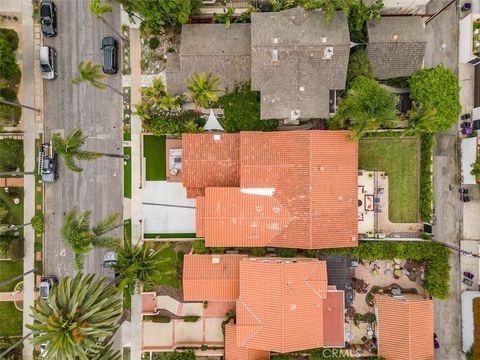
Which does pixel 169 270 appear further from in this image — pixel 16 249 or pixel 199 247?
pixel 16 249

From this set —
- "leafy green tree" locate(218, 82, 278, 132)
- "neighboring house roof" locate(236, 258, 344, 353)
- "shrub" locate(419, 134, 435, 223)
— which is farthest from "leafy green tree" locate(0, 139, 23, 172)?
"shrub" locate(419, 134, 435, 223)

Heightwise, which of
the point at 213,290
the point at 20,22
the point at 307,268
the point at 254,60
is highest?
the point at 20,22

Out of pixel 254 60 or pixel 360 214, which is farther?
pixel 360 214

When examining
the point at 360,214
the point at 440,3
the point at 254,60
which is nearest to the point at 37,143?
the point at 254,60

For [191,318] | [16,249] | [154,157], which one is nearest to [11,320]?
[16,249]

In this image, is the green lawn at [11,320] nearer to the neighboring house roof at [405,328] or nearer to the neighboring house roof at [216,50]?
the neighboring house roof at [216,50]

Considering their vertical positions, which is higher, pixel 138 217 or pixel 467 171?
pixel 467 171

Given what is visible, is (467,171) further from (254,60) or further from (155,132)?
(155,132)
